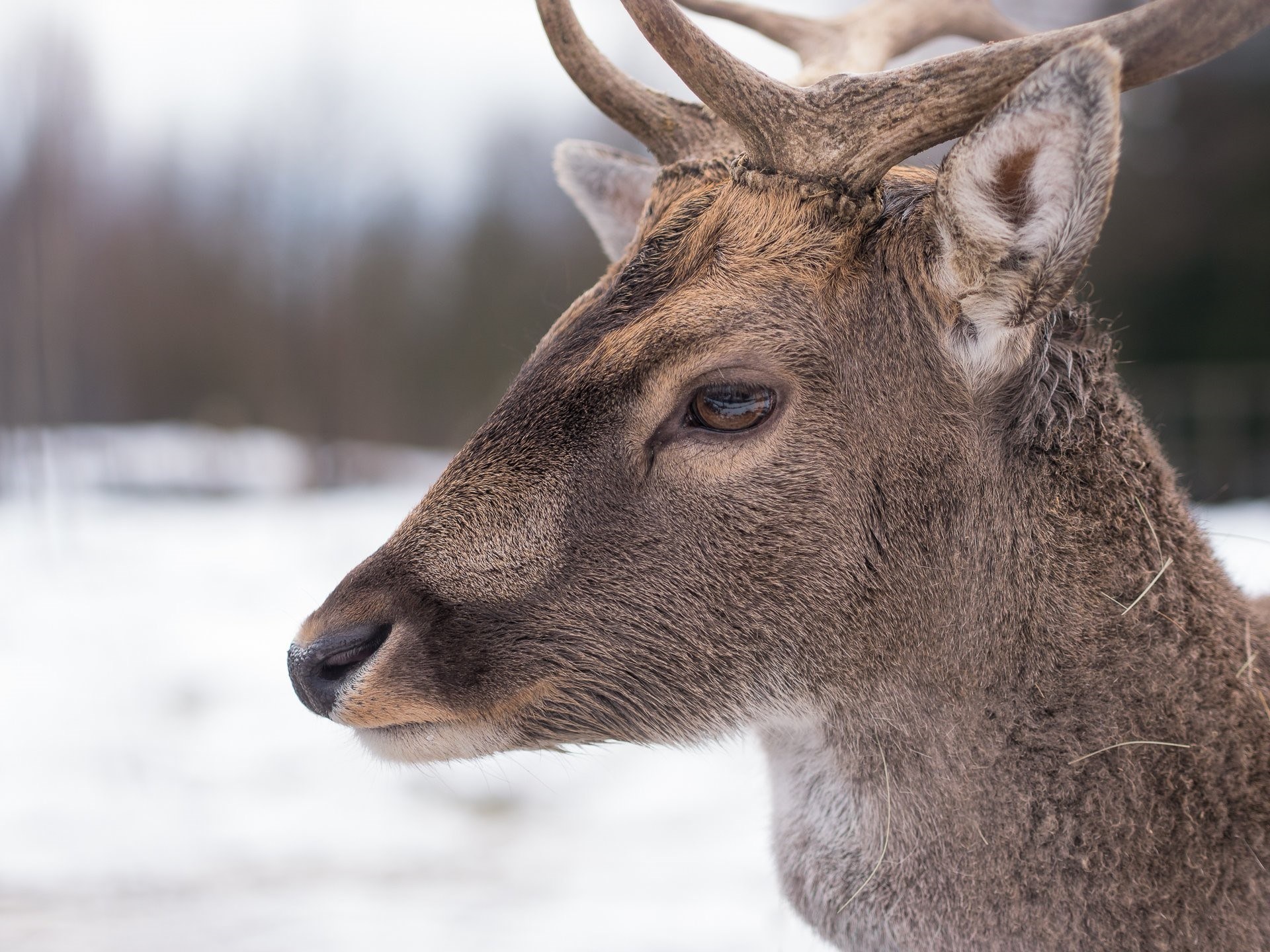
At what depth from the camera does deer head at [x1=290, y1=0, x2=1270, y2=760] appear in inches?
91.6

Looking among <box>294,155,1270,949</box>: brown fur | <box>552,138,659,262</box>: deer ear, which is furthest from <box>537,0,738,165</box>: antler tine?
<box>294,155,1270,949</box>: brown fur

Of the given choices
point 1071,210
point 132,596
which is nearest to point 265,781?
point 132,596

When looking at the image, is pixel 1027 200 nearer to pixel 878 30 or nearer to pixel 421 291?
pixel 878 30

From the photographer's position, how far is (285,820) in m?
5.78

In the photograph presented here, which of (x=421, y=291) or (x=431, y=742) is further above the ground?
(x=431, y=742)

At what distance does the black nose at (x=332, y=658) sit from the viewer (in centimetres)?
228

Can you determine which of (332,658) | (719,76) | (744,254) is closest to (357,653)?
(332,658)

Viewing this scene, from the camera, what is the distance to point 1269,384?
15.3 m

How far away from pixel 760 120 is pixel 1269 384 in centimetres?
1555

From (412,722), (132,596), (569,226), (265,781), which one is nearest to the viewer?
(412,722)

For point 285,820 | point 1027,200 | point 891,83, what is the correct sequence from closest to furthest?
1. point 1027,200
2. point 891,83
3. point 285,820

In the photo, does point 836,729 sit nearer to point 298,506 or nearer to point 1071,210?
point 1071,210

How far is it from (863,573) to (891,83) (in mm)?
1036

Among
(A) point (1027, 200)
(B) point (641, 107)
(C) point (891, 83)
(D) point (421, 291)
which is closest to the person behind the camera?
A: (A) point (1027, 200)
